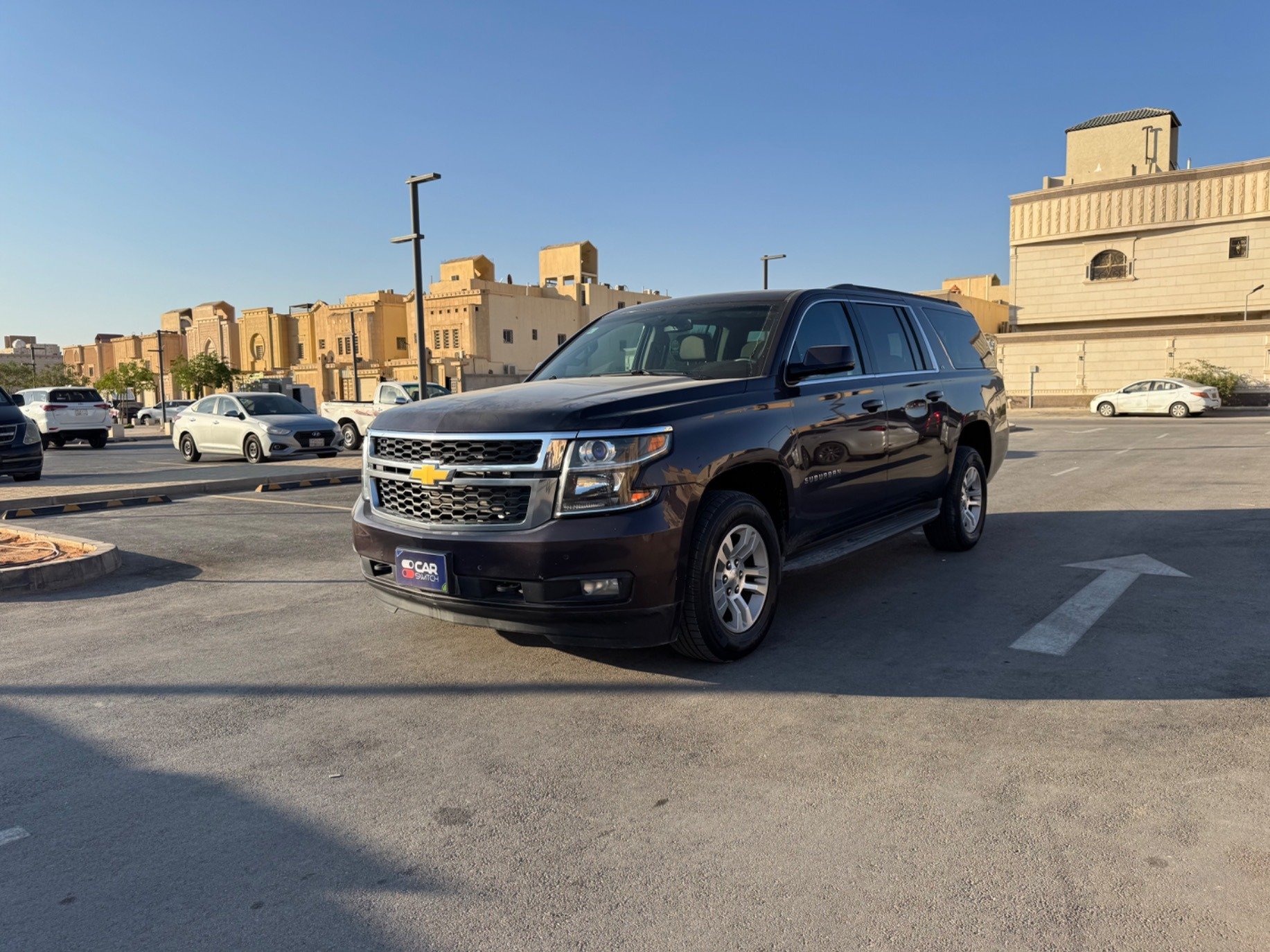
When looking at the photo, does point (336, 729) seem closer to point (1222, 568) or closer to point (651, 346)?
point (651, 346)

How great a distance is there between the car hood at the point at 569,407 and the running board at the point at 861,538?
112 cm

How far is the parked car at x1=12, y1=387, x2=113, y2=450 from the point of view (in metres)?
27.1

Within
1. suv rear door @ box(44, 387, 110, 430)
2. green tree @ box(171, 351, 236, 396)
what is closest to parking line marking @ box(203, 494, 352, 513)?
suv rear door @ box(44, 387, 110, 430)

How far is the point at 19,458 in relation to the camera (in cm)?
1472

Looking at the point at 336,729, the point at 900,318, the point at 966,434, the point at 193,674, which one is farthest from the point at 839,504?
the point at 193,674

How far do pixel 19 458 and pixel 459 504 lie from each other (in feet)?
44.7

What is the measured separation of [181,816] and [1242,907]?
3314 millimetres

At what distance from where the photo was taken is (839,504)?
18.7 ft

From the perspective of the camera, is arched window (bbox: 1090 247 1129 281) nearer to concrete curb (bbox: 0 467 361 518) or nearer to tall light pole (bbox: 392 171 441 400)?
tall light pole (bbox: 392 171 441 400)

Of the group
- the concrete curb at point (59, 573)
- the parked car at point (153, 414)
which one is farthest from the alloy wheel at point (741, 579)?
the parked car at point (153, 414)

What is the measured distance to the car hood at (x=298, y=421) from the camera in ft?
61.8

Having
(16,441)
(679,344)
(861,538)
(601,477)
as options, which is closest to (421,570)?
(601,477)

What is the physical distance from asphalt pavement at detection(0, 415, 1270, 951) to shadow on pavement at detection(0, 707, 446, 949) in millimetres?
11

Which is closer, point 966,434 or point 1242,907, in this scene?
point 1242,907
